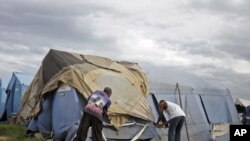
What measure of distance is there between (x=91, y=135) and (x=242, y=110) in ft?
43.2

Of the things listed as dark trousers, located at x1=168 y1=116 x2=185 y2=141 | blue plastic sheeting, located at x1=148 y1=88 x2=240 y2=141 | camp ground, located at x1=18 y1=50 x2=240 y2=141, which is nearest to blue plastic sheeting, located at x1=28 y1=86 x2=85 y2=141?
camp ground, located at x1=18 y1=50 x2=240 y2=141

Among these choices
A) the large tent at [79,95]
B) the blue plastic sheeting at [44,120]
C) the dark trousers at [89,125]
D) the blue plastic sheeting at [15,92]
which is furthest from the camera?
the blue plastic sheeting at [15,92]

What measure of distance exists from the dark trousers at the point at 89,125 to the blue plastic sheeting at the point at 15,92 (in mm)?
10001

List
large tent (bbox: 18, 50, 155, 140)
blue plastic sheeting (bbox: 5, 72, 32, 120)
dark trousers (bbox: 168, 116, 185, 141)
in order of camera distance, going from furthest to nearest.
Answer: blue plastic sheeting (bbox: 5, 72, 32, 120) < large tent (bbox: 18, 50, 155, 140) < dark trousers (bbox: 168, 116, 185, 141)

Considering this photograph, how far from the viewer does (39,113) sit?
12.8 m

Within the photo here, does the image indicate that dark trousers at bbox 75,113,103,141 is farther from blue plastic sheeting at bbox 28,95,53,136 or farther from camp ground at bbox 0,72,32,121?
camp ground at bbox 0,72,32,121

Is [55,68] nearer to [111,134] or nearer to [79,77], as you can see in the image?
[79,77]

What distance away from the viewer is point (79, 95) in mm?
12055

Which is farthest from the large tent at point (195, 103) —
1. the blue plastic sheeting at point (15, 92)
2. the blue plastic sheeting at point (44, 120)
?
the blue plastic sheeting at point (15, 92)

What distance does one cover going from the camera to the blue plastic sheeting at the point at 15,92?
19.4 meters

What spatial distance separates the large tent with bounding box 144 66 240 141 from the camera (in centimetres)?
1438

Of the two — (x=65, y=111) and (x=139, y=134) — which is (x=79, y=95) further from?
(x=139, y=134)

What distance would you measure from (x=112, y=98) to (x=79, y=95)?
99 cm

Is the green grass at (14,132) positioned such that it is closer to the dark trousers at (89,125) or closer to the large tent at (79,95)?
the large tent at (79,95)
